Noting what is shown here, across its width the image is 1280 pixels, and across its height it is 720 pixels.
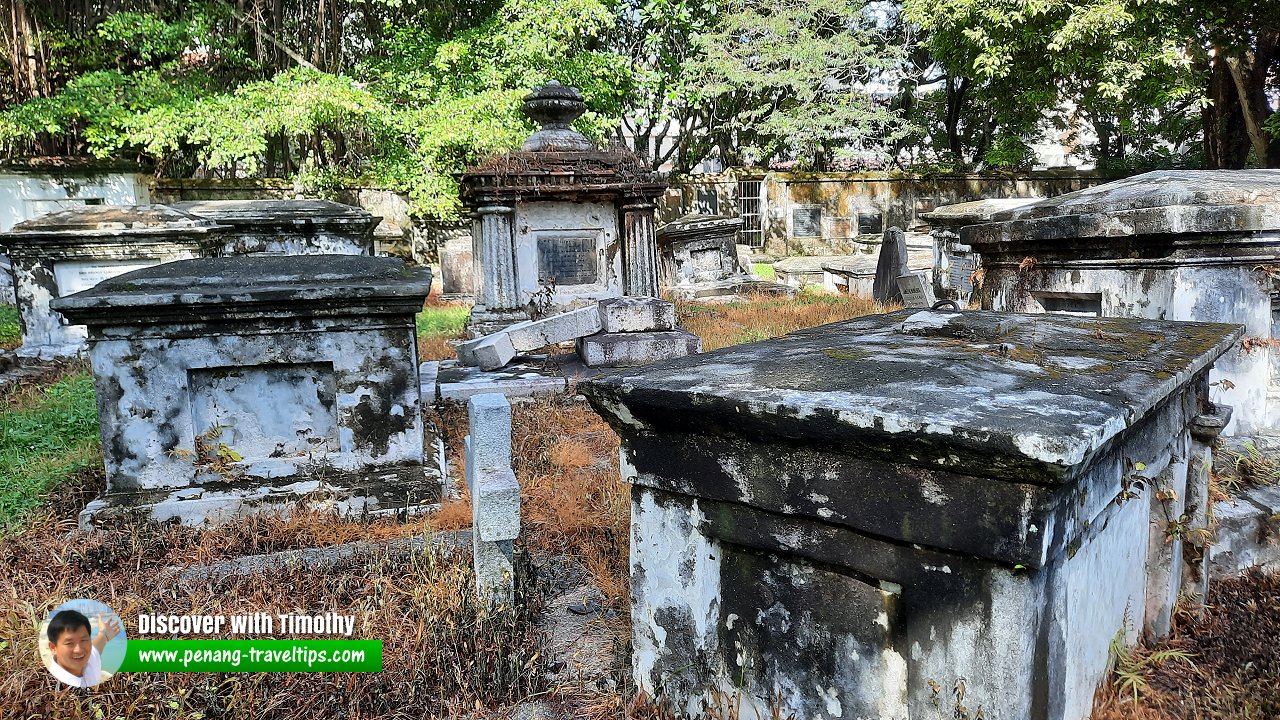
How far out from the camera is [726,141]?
78.1 feet

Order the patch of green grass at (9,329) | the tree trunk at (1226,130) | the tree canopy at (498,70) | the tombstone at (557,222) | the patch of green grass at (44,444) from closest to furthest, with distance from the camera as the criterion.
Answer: the patch of green grass at (44,444), the tombstone at (557,222), the patch of green grass at (9,329), the tree canopy at (498,70), the tree trunk at (1226,130)

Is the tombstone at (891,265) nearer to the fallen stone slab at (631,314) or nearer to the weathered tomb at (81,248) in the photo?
the fallen stone slab at (631,314)

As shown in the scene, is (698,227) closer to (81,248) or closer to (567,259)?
(567,259)

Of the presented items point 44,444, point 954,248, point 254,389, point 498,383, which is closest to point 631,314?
point 498,383

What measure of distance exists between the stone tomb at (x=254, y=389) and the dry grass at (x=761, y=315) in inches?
177

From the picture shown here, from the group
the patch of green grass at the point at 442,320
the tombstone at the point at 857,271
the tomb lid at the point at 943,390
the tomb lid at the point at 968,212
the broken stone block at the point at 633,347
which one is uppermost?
the tomb lid at the point at 968,212

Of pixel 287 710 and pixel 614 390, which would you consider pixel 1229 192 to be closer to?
pixel 614 390

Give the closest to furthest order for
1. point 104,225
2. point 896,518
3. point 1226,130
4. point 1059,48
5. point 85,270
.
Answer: point 896,518 < point 104,225 < point 85,270 < point 1059,48 < point 1226,130

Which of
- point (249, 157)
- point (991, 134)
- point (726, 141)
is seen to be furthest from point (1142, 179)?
point (991, 134)

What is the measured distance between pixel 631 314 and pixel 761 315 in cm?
379

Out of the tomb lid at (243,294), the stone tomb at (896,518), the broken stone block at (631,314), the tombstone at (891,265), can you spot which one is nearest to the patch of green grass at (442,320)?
the broken stone block at (631,314)

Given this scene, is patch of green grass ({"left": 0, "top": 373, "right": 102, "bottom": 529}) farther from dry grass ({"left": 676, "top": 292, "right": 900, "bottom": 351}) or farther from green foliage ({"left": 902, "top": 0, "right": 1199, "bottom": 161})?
green foliage ({"left": 902, "top": 0, "right": 1199, "bottom": 161})

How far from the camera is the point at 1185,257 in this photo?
360 cm

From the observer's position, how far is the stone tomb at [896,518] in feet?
5.12
